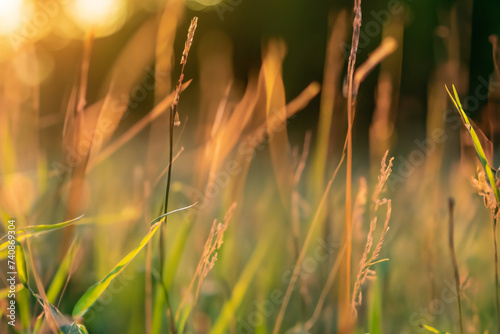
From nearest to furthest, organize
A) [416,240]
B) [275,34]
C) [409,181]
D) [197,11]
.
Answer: [416,240] → [409,181] → [275,34] → [197,11]

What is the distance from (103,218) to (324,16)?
12.3ft

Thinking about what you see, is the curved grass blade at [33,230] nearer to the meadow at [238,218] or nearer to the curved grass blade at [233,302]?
the meadow at [238,218]

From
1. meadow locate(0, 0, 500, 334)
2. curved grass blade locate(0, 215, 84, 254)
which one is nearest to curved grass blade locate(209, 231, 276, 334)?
meadow locate(0, 0, 500, 334)

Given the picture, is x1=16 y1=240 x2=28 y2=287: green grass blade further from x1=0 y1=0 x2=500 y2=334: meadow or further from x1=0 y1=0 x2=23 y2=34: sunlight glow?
x1=0 y1=0 x2=23 y2=34: sunlight glow

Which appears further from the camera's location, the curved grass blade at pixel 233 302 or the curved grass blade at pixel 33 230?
the curved grass blade at pixel 233 302

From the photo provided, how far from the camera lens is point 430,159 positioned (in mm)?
1053

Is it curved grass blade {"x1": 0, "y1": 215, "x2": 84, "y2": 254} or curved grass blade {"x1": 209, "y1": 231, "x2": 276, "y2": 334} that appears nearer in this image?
curved grass blade {"x1": 0, "y1": 215, "x2": 84, "y2": 254}

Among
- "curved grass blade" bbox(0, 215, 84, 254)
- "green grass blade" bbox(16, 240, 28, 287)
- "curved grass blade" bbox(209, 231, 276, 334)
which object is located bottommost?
"curved grass blade" bbox(209, 231, 276, 334)

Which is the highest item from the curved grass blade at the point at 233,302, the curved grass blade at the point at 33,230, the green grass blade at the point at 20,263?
the curved grass blade at the point at 33,230

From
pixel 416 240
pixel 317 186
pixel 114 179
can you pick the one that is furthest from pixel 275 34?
pixel 317 186

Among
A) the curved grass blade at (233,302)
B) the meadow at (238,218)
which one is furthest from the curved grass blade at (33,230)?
the curved grass blade at (233,302)

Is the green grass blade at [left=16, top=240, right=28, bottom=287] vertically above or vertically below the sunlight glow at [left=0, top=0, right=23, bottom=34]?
below

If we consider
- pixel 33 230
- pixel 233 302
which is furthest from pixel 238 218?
pixel 33 230

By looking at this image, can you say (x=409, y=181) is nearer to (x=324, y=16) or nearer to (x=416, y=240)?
(x=416, y=240)
